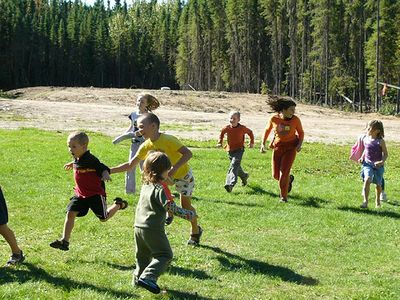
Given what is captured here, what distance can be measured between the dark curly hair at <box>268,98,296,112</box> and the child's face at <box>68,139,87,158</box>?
16.9ft

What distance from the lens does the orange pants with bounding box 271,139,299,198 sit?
→ 11117 mm

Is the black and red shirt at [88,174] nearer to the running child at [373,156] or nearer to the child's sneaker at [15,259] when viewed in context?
the child's sneaker at [15,259]

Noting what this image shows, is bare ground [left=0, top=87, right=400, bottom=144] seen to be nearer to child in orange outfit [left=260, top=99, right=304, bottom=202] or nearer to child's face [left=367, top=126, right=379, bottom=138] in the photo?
child in orange outfit [left=260, top=99, right=304, bottom=202]

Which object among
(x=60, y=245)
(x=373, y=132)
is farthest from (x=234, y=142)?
(x=60, y=245)

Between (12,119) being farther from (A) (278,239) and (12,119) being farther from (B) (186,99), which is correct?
(A) (278,239)

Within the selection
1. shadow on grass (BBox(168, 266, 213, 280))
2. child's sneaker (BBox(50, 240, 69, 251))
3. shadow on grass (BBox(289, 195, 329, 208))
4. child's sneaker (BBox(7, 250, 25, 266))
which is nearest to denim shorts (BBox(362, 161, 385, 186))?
shadow on grass (BBox(289, 195, 329, 208))

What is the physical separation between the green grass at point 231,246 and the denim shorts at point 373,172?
1.99 ft

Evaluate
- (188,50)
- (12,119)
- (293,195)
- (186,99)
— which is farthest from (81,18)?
(293,195)

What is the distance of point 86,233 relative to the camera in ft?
26.7

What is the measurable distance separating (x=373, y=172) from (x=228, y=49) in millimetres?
79754

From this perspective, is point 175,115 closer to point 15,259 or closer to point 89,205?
point 89,205

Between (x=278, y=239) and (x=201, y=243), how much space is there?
1256 millimetres

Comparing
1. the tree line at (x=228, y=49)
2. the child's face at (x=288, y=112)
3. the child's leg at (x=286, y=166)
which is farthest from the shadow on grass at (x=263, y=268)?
the tree line at (x=228, y=49)

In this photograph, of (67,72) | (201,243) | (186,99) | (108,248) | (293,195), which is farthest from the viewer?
(67,72)
